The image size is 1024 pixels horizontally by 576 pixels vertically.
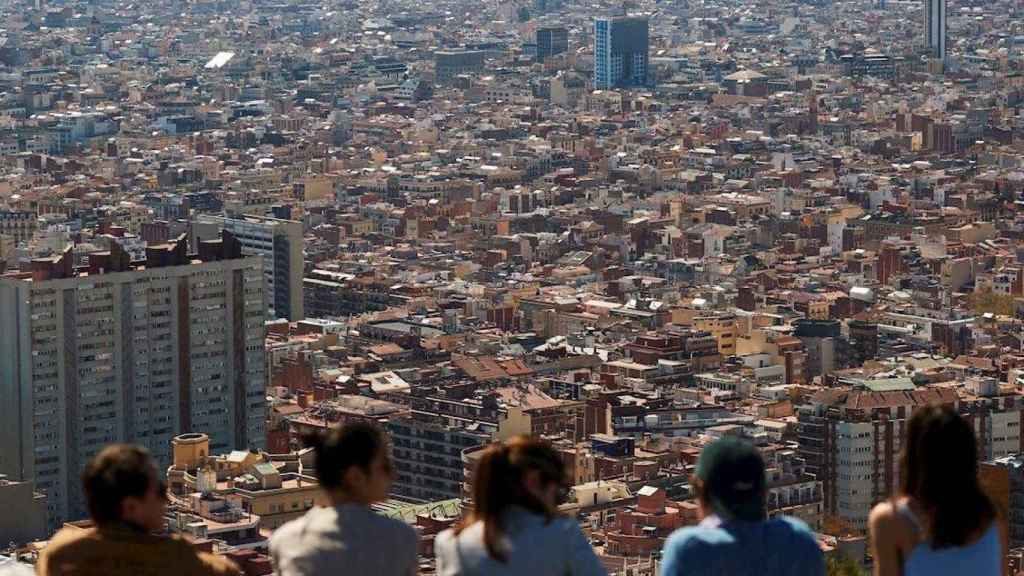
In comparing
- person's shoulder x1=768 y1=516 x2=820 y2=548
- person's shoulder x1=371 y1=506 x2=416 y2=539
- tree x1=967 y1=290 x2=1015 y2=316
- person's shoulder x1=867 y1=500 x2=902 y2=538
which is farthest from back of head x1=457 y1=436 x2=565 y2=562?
tree x1=967 y1=290 x2=1015 y2=316

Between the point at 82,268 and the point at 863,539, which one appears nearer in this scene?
the point at 863,539

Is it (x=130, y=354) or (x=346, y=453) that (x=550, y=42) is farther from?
(x=346, y=453)

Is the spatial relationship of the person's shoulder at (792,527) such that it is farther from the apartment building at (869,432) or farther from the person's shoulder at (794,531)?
the apartment building at (869,432)

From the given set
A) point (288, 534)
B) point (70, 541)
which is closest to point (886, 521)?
point (288, 534)

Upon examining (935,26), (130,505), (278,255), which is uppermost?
(935,26)

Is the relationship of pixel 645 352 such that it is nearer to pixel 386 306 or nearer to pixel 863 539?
pixel 386 306

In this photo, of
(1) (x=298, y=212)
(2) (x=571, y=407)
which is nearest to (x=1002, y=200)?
(1) (x=298, y=212)

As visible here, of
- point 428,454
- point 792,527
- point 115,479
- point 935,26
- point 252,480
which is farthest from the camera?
point 935,26

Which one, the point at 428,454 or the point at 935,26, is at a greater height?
the point at 935,26
